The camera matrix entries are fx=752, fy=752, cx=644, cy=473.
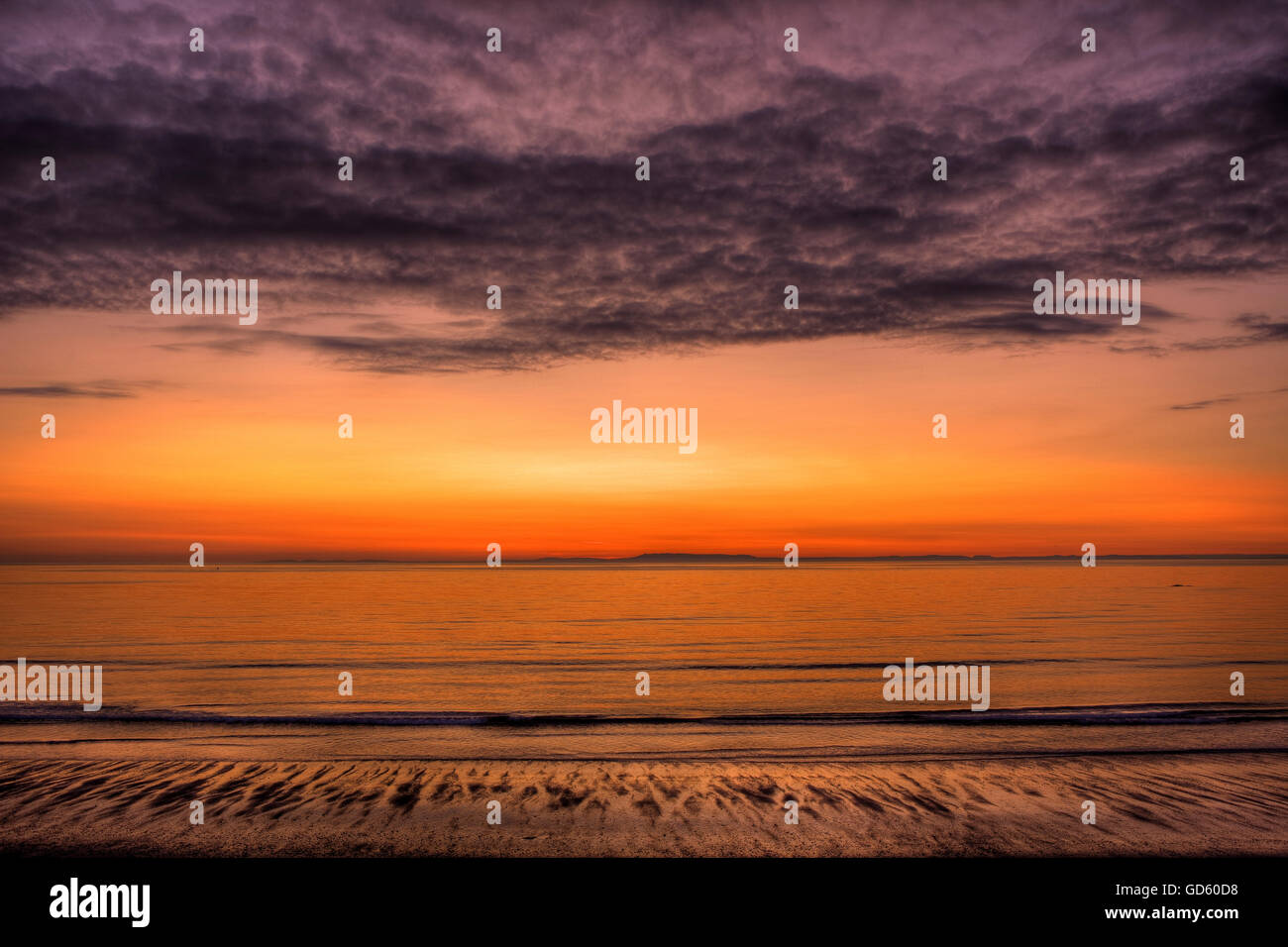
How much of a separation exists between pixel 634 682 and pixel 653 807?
46.9 feet

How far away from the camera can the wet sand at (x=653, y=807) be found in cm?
Answer: 1004

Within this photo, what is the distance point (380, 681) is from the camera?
25.5 metres

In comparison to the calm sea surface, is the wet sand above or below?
above

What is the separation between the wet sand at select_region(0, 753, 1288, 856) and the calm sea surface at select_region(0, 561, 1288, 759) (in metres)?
1.57

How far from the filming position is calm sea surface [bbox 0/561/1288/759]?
1669 cm

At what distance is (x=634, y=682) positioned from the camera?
25.9 metres

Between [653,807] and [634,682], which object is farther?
[634,682]

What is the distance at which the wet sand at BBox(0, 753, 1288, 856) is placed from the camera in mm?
10039

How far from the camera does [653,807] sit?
Result: 38.5ft

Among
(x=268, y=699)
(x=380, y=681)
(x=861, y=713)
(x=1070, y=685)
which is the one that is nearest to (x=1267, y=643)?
(x=1070, y=685)

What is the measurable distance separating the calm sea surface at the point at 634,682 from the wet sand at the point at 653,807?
5.15 ft

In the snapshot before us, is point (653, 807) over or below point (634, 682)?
over

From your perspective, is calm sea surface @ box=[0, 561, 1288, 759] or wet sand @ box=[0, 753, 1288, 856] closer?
wet sand @ box=[0, 753, 1288, 856]
